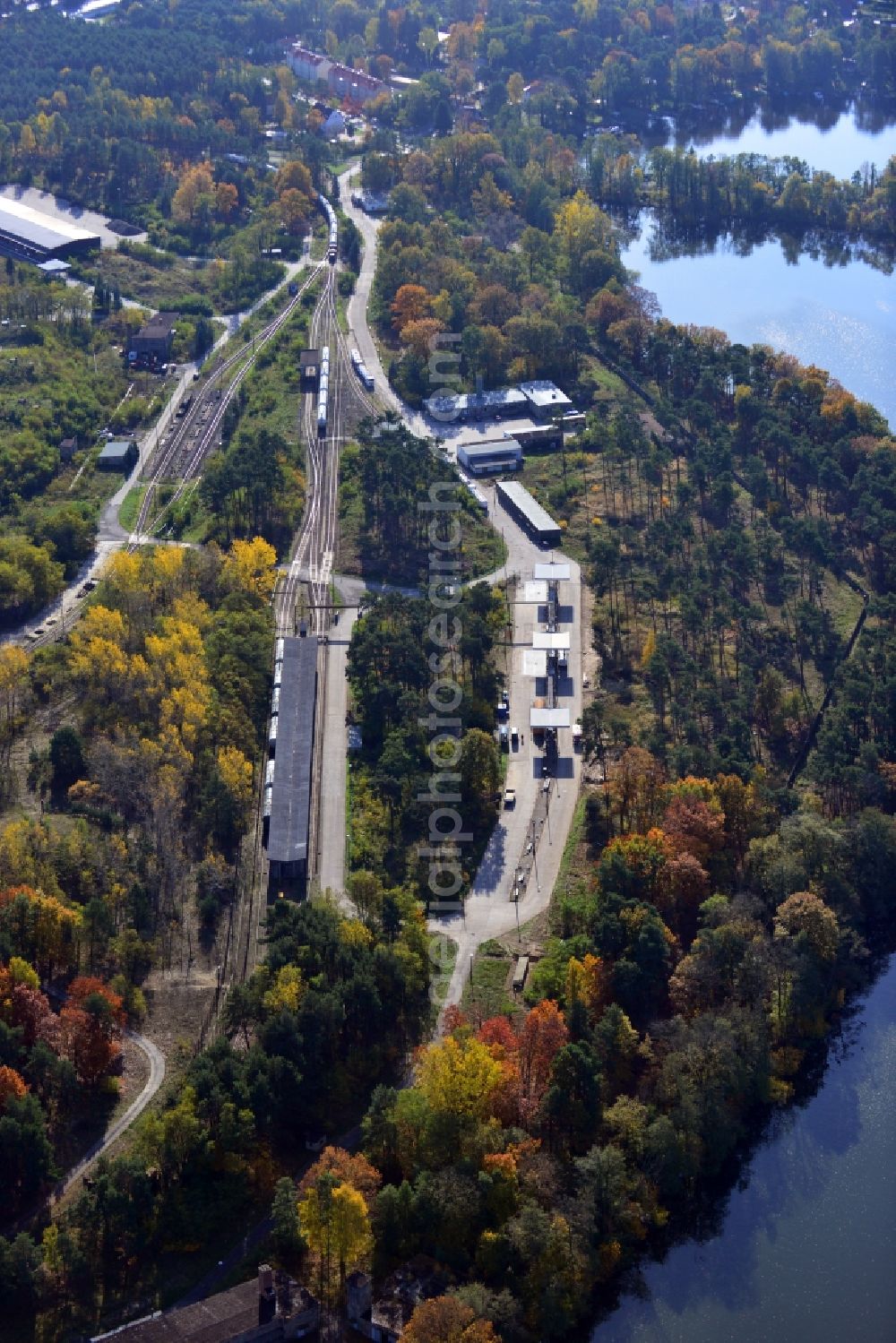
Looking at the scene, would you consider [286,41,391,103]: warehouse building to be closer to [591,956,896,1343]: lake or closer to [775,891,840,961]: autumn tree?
[775,891,840,961]: autumn tree

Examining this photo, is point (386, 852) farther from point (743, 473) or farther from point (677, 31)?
point (677, 31)

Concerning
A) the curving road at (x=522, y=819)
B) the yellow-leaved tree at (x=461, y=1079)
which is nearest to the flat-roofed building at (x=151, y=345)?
the curving road at (x=522, y=819)

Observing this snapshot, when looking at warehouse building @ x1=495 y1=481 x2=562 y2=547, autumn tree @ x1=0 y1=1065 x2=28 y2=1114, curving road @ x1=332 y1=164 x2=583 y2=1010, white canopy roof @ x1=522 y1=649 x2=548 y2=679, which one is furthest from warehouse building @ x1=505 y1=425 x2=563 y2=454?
autumn tree @ x1=0 y1=1065 x2=28 y2=1114

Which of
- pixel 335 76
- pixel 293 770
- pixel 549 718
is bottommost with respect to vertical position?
pixel 293 770

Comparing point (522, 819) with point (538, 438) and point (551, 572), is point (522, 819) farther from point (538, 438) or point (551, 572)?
point (538, 438)

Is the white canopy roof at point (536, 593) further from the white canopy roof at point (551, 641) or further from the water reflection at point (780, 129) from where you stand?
the water reflection at point (780, 129)

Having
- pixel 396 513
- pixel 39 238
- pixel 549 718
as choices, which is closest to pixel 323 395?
pixel 396 513

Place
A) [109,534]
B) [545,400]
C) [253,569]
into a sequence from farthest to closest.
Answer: [545,400] < [109,534] < [253,569]
